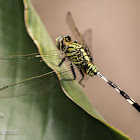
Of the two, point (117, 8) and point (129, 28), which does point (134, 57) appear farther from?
point (117, 8)

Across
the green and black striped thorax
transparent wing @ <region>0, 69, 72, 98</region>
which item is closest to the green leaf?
transparent wing @ <region>0, 69, 72, 98</region>

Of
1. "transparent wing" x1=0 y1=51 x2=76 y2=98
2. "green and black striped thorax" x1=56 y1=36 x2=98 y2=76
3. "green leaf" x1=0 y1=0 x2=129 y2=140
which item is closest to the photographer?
"green leaf" x1=0 y1=0 x2=129 y2=140

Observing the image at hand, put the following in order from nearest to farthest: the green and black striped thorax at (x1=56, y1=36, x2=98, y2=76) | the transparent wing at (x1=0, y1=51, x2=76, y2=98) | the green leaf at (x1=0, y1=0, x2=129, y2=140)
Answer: the green leaf at (x1=0, y1=0, x2=129, y2=140) → the transparent wing at (x1=0, y1=51, x2=76, y2=98) → the green and black striped thorax at (x1=56, y1=36, x2=98, y2=76)

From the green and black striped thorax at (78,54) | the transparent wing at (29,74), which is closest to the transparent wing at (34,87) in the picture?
the transparent wing at (29,74)

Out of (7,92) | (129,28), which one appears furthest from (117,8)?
(7,92)

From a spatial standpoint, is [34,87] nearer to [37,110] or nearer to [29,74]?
[29,74]

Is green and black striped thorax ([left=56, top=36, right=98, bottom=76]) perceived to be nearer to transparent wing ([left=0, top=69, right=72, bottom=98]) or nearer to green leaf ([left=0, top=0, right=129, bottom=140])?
transparent wing ([left=0, top=69, right=72, bottom=98])

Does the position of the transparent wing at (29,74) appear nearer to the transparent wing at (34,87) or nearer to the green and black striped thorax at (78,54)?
the transparent wing at (34,87)
